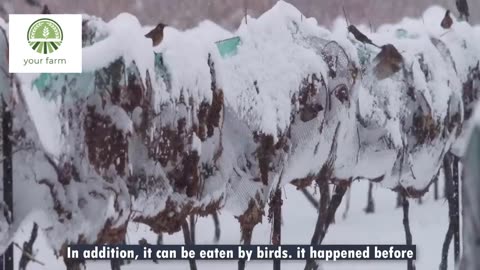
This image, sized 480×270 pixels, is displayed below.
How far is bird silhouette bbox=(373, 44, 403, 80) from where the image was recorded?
8.61 ft

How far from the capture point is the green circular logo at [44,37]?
8.12 ft

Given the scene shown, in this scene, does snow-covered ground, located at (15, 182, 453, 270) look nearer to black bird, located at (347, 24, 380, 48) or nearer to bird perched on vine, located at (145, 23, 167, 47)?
black bird, located at (347, 24, 380, 48)

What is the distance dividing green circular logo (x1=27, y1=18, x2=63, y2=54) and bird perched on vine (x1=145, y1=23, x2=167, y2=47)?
0.30 metres

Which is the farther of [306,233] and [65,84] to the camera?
[306,233]

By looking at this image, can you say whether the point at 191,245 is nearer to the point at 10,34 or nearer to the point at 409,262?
the point at 409,262

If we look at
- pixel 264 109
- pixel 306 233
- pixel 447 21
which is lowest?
pixel 306 233

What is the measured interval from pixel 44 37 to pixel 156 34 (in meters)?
0.38

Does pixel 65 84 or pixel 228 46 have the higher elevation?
pixel 228 46

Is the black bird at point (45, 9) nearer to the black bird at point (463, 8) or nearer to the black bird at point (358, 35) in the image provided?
the black bird at point (358, 35)

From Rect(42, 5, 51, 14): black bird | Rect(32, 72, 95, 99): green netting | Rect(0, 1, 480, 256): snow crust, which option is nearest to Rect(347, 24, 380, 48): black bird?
Rect(0, 1, 480, 256): snow crust

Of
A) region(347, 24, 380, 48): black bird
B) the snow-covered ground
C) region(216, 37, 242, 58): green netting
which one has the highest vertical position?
region(347, 24, 380, 48): black bird

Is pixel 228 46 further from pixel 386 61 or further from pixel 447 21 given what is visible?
pixel 447 21

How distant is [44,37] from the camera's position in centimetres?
248

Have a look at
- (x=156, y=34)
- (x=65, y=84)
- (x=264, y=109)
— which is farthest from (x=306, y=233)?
(x=65, y=84)
